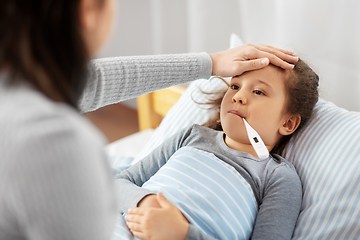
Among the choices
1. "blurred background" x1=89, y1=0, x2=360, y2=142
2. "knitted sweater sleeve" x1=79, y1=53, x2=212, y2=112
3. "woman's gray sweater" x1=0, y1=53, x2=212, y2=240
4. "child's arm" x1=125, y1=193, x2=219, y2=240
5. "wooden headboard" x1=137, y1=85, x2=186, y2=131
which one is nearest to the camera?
"woman's gray sweater" x1=0, y1=53, x2=212, y2=240

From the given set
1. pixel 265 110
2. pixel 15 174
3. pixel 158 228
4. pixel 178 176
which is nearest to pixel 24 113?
pixel 15 174

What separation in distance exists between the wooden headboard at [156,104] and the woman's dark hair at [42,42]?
3.91 feet

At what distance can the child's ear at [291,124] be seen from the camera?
3.24ft

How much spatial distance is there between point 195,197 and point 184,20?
132 cm

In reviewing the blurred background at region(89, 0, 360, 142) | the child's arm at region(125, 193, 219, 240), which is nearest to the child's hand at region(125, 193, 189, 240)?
the child's arm at region(125, 193, 219, 240)

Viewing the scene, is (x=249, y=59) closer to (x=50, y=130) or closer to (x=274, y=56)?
(x=274, y=56)

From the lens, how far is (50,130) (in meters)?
0.36

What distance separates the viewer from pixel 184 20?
1.94 meters

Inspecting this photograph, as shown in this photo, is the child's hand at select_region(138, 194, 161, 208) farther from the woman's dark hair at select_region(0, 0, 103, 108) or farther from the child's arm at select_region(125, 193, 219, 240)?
the woman's dark hair at select_region(0, 0, 103, 108)

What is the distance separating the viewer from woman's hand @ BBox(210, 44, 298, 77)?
949 millimetres

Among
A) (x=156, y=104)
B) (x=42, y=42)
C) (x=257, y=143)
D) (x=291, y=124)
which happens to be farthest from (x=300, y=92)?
(x=156, y=104)

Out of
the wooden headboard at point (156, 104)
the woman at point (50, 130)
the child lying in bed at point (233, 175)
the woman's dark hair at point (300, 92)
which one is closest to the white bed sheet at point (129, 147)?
the wooden headboard at point (156, 104)

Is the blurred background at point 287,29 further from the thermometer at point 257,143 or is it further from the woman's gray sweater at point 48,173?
the woman's gray sweater at point 48,173

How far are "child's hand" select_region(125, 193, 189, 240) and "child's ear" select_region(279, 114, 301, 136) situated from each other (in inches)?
15.8
